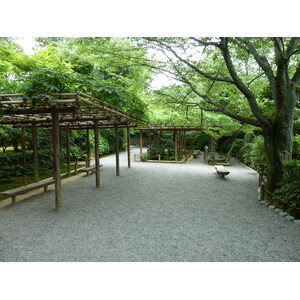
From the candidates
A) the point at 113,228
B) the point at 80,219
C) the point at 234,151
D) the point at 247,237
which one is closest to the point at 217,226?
the point at 247,237

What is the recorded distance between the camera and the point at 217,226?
483cm

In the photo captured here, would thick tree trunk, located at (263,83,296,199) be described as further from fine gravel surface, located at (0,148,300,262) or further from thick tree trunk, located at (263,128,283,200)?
fine gravel surface, located at (0,148,300,262)

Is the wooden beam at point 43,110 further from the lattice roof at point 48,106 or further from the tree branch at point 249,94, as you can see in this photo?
the tree branch at point 249,94

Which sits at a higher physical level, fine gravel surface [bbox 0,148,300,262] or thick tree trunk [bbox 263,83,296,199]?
thick tree trunk [bbox 263,83,296,199]

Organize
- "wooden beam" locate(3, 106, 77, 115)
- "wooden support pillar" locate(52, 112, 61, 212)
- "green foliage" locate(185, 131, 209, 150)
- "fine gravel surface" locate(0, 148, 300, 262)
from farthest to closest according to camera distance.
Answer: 1. "green foliage" locate(185, 131, 209, 150)
2. "wooden support pillar" locate(52, 112, 61, 212)
3. "wooden beam" locate(3, 106, 77, 115)
4. "fine gravel surface" locate(0, 148, 300, 262)

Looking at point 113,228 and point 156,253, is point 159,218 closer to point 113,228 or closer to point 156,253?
point 113,228

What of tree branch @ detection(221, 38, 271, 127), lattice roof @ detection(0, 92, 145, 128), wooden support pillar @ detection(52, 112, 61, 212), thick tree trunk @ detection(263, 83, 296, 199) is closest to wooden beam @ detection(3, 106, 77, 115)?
lattice roof @ detection(0, 92, 145, 128)

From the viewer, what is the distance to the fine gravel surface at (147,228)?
361 centimetres

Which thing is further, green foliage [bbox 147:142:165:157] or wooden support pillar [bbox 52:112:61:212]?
green foliage [bbox 147:142:165:157]

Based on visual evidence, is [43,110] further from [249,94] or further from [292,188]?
[292,188]

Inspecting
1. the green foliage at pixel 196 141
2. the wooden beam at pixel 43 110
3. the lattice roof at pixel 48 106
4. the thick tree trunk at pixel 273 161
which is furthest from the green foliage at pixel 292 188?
the green foliage at pixel 196 141

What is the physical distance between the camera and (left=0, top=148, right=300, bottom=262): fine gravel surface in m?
3.61

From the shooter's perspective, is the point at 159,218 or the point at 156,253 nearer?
the point at 156,253
